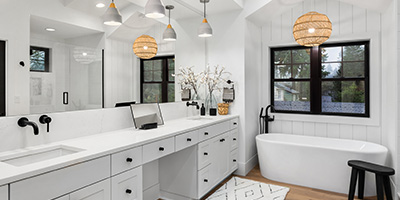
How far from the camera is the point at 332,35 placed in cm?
376

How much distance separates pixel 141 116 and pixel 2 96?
1.18m

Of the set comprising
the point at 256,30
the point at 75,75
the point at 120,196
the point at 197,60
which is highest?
the point at 256,30

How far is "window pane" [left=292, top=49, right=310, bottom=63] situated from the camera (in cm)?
407

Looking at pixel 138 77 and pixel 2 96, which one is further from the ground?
pixel 138 77

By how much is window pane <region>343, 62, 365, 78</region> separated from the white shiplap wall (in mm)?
309

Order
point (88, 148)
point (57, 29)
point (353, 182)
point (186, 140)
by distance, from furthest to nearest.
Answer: point (353, 182)
point (186, 140)
point (57, 29)
point (88, 148)

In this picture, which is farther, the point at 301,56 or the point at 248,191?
the point at 301,56

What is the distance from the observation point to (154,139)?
2.00 meters

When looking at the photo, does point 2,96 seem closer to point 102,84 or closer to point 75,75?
point 75,75

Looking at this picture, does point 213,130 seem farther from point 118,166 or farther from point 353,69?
point 353,69

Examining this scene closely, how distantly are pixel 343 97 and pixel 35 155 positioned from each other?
13.2ft

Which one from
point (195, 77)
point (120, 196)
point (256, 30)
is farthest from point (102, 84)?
point (256, 30)

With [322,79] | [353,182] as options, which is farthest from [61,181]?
[322,79]

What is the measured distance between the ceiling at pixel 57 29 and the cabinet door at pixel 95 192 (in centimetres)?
112
